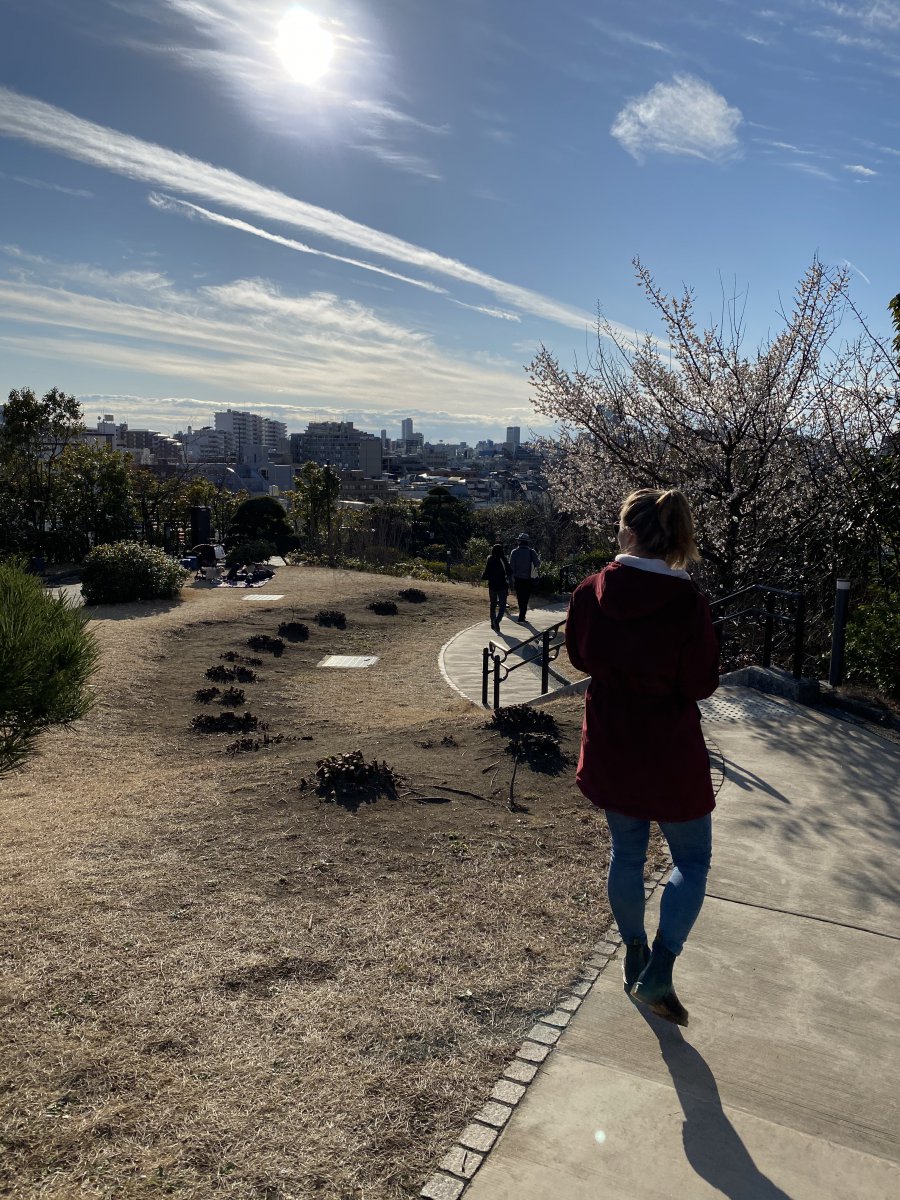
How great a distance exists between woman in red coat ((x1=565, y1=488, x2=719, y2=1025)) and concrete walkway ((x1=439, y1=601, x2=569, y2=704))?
23.1 ft

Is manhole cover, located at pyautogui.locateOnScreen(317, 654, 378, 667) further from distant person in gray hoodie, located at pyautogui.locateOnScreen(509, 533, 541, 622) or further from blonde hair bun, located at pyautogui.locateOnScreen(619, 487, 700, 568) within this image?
blonde hair bun, located at pyautogui.locateOnScreen(619, 487, 700, 568)

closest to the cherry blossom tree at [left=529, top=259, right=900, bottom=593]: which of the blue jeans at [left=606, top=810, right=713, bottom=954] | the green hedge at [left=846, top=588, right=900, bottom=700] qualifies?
the green hedge at [left=846, top=588, right=900, bottom=700]

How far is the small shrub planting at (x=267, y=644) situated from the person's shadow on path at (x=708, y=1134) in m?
10.8

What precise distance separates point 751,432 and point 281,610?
9333mm

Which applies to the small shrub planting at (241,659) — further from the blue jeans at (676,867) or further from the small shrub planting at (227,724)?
the blue jeans at (676,867)

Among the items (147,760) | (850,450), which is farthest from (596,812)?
(850,450)

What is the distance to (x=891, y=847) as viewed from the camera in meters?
4.42

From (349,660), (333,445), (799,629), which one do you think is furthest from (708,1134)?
(333,445)

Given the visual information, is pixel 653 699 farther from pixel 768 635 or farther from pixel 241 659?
→ pixel 241 659

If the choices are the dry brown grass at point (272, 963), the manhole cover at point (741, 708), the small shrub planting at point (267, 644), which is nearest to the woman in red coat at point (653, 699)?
the dry brown grass at point (272, 963)

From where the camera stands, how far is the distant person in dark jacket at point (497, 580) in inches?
590

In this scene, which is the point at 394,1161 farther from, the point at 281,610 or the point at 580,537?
the point at 580,537

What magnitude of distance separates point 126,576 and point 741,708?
12709 mm

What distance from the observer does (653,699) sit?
8.65 feet
